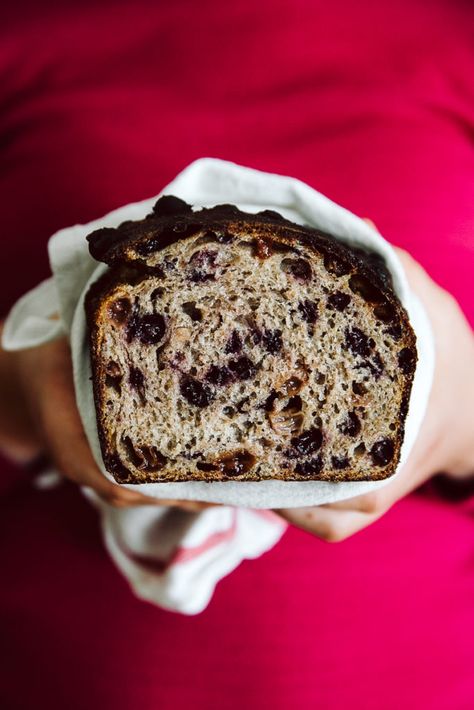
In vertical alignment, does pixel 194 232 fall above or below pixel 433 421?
above

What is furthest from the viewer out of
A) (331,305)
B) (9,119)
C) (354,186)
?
(9,119)

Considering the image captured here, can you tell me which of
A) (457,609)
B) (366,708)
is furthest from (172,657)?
(457,609)

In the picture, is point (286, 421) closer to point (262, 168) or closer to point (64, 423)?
point (64, 423)

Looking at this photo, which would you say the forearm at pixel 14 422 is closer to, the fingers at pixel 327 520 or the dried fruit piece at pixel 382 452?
the fingers at pixel 327 520

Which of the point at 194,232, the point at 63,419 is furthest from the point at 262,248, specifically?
the point at 63,419

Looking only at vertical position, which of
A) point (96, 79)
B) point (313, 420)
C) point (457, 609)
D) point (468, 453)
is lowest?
point (457, 609)

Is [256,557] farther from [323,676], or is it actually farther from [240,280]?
[240,280]

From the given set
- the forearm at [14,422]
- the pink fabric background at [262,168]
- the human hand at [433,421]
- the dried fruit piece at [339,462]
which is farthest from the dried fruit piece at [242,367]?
the forearm at [14,422]

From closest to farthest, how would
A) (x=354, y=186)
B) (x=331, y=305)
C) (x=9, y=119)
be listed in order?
(x=331, y=305)
(x=354, y=186)
(x=9, y=119)
